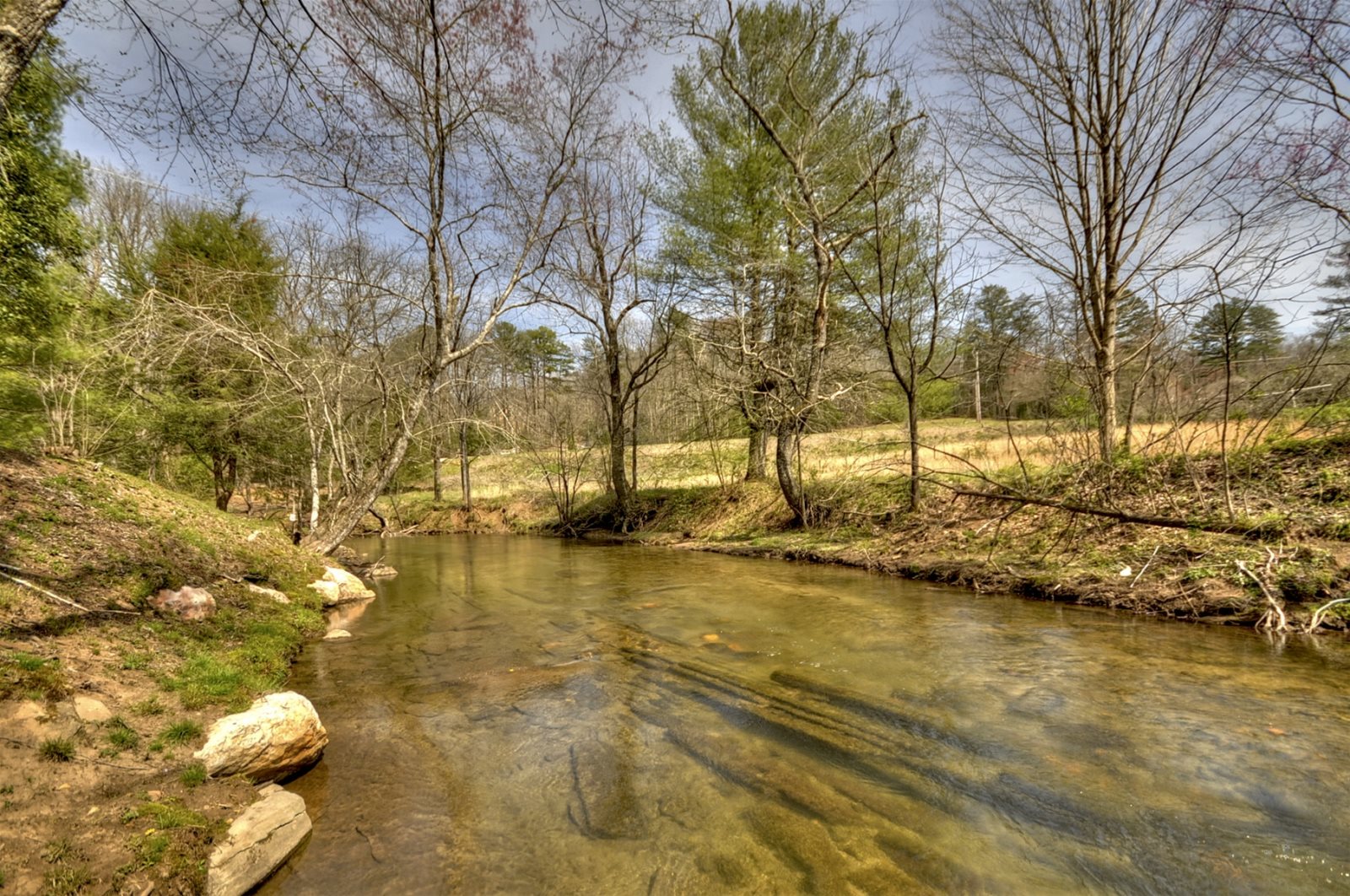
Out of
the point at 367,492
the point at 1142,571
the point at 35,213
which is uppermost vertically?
the point at 35,213

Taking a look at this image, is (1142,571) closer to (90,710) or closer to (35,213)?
(90,710)

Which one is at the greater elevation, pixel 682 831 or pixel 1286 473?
pixel 1286 473

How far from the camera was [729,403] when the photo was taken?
13.0 meters

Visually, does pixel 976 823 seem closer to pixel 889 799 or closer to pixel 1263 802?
pixel 889 799

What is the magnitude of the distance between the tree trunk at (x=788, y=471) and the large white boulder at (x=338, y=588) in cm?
860

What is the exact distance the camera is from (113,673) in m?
3.71

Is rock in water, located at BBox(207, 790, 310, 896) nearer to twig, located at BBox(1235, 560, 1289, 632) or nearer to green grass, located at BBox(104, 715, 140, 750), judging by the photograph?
green grass, located at BBox(104, 715, 140, 750)

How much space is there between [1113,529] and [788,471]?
20.1ft

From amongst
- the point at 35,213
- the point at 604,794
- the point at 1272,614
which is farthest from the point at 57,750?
the point at 35,213

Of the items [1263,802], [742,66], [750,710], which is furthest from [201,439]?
[1263,802]

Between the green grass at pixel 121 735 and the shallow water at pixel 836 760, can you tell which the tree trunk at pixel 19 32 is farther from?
the shallow water at pixel 836 760

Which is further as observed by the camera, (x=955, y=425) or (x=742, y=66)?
(x=955, y=425)

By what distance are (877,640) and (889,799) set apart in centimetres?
304

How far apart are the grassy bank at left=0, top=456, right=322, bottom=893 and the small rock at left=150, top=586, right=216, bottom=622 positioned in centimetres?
10
